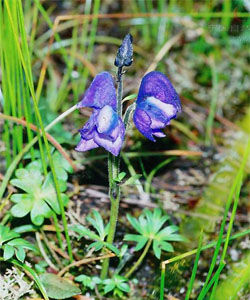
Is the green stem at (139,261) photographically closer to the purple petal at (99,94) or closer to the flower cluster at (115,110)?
the flower cluster at (115,110)

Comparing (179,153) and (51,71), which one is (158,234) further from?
(51,71)

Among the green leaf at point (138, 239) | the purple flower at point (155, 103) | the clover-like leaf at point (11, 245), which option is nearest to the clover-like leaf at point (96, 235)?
the green leaf at point (138, 239)

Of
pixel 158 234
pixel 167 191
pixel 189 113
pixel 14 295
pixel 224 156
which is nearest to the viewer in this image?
pixel 14 295

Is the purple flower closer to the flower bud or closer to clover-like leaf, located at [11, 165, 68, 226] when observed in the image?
the flower bud

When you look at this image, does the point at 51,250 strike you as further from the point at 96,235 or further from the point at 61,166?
the point at 61,166

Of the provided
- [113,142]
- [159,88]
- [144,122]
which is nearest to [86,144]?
[113,142]

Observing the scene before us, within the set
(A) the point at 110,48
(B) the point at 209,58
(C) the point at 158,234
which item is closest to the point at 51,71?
(A) the point at 110,48
